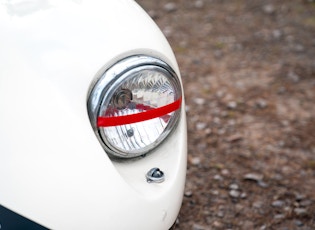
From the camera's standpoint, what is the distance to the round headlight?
1396mm

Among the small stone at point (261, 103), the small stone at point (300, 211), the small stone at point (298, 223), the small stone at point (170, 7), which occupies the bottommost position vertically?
the small stone at point (170, 7)

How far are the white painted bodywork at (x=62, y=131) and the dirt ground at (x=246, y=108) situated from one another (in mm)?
1181

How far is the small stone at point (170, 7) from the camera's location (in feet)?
16.6

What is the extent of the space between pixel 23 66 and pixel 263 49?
3325mm

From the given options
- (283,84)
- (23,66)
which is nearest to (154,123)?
(23,66)

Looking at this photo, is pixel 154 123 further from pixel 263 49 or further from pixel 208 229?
pixel 263 49

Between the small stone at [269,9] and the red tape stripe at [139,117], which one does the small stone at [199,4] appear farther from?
the red tape stripe at [139,117]

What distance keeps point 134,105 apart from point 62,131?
0.26 metres

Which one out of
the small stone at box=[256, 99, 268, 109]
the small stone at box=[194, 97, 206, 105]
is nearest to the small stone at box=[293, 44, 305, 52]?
the small stone at box=[256, 99, 268, 109]

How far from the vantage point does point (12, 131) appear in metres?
1.28

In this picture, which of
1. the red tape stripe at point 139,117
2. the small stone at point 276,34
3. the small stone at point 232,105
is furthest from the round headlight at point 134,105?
the small stone at point 276,34

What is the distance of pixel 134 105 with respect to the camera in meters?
1.47

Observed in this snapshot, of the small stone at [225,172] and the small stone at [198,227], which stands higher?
the small stone at [198,227]

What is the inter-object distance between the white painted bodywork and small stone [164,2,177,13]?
366cm
